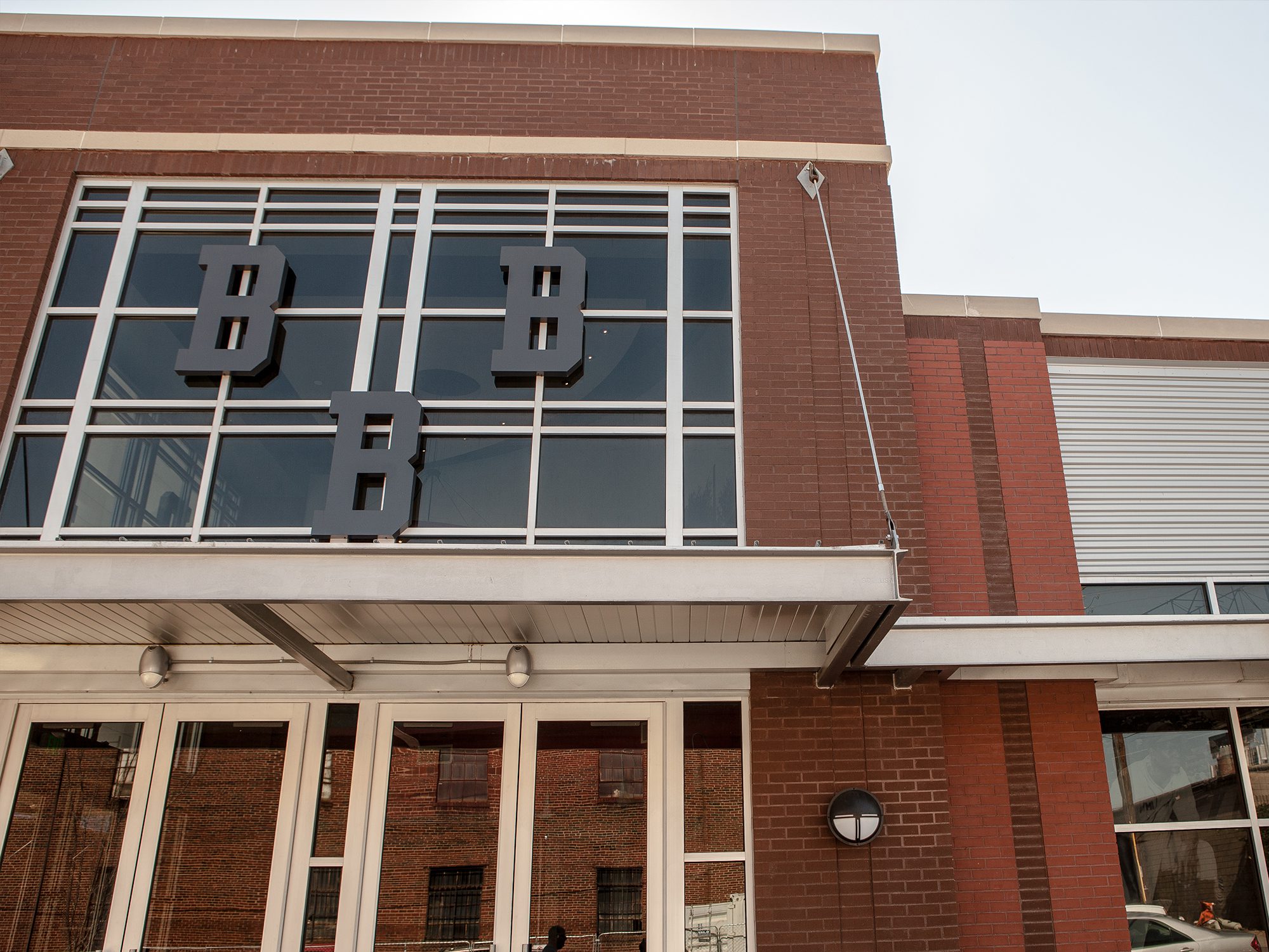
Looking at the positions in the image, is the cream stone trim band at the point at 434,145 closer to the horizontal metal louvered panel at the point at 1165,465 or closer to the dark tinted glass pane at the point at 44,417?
the dark tinted glass pane at the point at 44,417

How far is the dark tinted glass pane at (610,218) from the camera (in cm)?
888

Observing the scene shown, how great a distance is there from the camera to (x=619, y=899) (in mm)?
6906

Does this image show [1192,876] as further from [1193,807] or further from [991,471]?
[991,471]

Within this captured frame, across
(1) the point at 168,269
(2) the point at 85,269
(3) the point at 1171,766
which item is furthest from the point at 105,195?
(3) the point at 1171,766

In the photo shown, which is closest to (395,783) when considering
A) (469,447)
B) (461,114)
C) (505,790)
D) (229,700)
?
(505,790)

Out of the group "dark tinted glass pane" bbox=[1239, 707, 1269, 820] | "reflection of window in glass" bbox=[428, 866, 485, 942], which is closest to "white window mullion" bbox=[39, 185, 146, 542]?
"reflection of window in glass" bbox=[428, 866, 485, 942]

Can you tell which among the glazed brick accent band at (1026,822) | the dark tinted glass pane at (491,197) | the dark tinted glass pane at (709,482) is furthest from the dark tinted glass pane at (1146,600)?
Result: the dark tinted glass pane at (491,197)

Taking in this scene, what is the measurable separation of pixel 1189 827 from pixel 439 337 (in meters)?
7.17

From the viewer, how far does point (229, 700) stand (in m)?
7.54

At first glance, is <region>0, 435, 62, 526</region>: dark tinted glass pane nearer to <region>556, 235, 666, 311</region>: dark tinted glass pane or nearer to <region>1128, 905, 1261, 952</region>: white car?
<region>556, 235, 666, 311</region>: dark tinted glass pane

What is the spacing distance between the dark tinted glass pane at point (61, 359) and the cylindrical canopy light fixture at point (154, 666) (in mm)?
2454

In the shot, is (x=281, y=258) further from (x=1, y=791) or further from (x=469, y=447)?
(x=1, y=791)

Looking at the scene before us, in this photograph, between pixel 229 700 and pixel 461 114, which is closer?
pixel 229 700

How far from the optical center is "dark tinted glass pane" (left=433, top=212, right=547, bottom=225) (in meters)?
8.88
